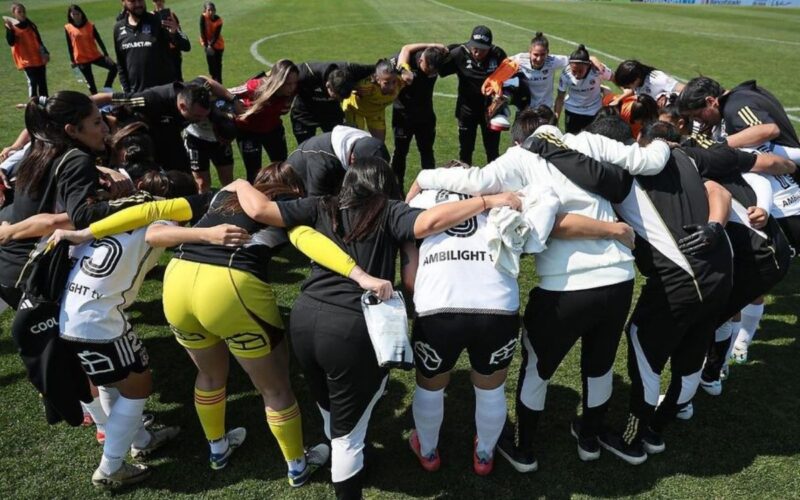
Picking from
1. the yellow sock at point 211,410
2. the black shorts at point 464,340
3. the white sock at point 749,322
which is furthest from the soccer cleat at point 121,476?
the white sock at point 749,322

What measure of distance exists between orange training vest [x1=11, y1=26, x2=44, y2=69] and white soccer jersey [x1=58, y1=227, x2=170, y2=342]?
1173 cm

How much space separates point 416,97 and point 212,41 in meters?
10.2

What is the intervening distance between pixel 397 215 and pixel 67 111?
2.22 m

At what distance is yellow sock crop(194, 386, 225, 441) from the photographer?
11.5 feet

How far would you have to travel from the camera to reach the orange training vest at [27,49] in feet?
40.7

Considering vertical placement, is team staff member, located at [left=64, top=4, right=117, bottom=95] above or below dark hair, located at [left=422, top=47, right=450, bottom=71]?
below

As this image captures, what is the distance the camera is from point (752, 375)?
4.55 metres

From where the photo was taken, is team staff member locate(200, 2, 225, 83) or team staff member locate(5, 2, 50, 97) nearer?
team staff member locate(5, 2, 50, 97)

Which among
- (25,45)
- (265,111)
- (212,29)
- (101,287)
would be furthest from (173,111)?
(212,29)

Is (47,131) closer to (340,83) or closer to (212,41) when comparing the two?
(340,83)

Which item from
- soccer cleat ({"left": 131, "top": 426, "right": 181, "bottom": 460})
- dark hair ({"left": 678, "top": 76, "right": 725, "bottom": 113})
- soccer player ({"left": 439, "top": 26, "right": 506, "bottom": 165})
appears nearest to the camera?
soccer cleat ({"left": 131, "top": 426, "right": 181, "bottom": 460})

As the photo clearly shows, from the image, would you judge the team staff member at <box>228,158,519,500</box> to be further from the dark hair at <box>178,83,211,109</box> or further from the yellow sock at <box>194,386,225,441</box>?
the dark hair at <box>178,83,211,109</box>

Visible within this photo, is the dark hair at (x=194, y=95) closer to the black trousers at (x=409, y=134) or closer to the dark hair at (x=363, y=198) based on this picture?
the black trousers at (x=409, y=134)

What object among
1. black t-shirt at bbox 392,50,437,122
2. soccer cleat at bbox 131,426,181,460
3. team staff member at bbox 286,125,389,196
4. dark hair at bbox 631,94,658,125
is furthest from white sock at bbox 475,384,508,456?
black t-shirt at bbox 392,50,437,122
